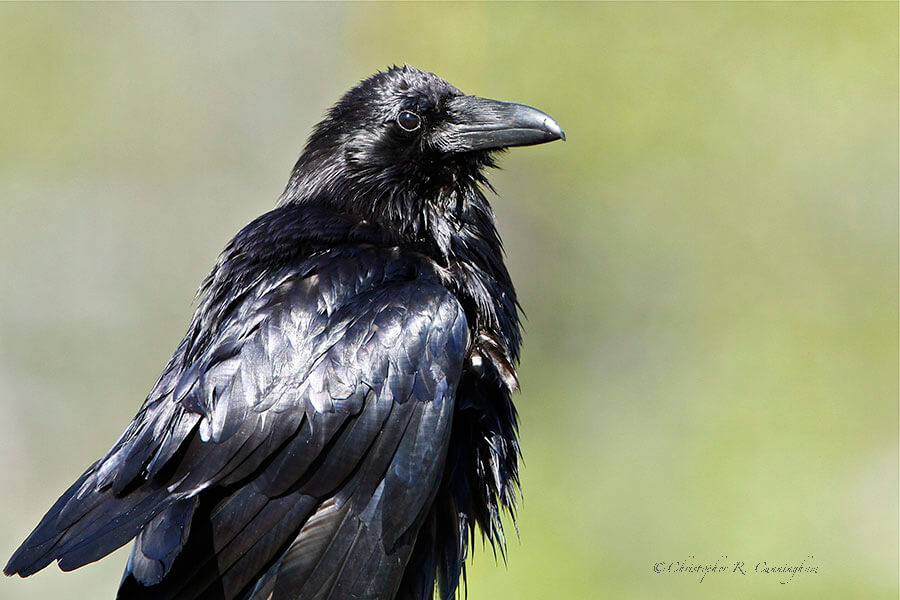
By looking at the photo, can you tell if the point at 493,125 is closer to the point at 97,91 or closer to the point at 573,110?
the point at 573,110

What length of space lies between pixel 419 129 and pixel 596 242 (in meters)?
6.01

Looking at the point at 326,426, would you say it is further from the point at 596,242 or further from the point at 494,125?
the point at 596,242

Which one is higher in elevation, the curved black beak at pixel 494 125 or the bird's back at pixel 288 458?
the curved black beak at pixel 494 125

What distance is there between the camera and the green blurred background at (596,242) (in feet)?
27.2

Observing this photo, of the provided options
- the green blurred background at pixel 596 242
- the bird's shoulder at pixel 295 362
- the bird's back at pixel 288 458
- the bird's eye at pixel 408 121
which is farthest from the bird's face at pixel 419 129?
the green blurred background at pixel 596 242

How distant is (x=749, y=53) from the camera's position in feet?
35.6

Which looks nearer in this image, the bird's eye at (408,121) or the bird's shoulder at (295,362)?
the bird's shoulder at (295,362)

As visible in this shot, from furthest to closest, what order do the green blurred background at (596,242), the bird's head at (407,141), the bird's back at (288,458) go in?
the green blurred background at (596,242) → the bird's head at (407,141) → the bird's back at (288,458)

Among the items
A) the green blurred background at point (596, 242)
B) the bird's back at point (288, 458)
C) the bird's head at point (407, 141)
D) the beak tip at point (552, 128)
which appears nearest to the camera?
the bird's back at point (288, 458)

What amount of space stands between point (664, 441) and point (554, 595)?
6.78ft

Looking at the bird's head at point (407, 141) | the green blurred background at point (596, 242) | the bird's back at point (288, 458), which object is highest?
the green blurred background at point (596, 242)

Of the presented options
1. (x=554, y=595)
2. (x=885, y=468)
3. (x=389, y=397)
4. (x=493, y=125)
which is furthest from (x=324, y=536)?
(x=885, y=468)

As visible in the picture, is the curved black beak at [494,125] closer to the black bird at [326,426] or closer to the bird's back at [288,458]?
the black bird at [326,426]

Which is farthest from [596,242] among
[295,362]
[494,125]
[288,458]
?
[288,458]
